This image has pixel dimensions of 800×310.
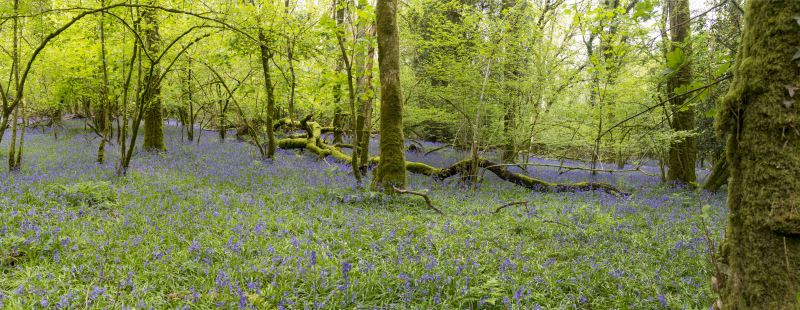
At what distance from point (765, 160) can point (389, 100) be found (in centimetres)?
621

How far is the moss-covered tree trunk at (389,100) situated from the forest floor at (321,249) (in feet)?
2.27

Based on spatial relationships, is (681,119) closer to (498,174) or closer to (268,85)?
(498,174)

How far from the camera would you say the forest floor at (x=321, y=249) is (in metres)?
3.34

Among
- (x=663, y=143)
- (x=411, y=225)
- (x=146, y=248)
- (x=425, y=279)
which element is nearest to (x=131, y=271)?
(x=146, y=248)

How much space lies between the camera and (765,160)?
1.81 metres

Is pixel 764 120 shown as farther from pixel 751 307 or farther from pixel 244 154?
pixel 244 154

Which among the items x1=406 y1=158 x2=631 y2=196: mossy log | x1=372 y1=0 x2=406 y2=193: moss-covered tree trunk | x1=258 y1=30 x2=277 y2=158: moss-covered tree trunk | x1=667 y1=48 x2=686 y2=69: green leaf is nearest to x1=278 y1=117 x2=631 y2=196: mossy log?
x1=406 y1=158 x2=631 y2=196: mossy log

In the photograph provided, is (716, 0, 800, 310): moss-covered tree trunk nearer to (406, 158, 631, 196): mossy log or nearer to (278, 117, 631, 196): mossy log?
(278, 117, 631, 196): mossy log

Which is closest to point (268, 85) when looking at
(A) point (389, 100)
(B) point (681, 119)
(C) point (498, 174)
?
(A) point (389, 100)

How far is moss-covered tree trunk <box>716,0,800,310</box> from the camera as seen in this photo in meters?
1.73

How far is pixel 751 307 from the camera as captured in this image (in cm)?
190

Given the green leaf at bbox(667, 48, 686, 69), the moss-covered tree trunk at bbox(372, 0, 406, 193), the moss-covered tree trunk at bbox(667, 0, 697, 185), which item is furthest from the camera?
the moss-covered tree trunk at bbox(667, 0, 697, 185)

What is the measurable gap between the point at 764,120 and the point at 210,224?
5.74 metres

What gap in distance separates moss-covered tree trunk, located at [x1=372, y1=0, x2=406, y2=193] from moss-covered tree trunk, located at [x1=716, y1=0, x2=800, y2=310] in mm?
5917
